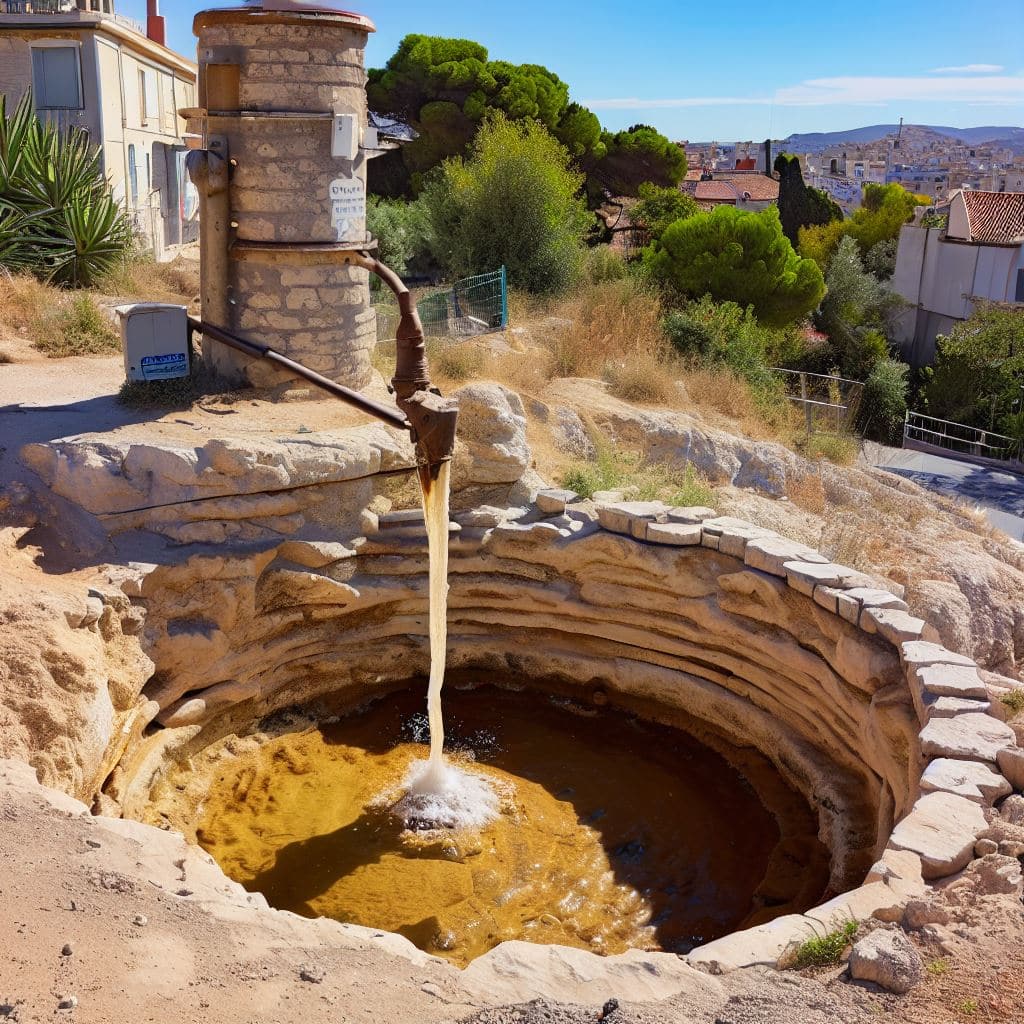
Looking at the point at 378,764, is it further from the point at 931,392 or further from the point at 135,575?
the point at 931,392

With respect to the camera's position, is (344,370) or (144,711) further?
(344,370)

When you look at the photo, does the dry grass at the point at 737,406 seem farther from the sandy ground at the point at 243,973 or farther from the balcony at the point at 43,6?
the balcony at the point at 43,6

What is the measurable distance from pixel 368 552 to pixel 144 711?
7.65 ft

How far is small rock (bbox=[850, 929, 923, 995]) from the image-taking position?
416 cm

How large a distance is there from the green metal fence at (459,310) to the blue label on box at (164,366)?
432cm

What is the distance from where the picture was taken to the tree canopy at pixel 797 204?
36.6 m

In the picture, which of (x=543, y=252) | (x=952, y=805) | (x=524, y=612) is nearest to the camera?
(x=952, y=805)

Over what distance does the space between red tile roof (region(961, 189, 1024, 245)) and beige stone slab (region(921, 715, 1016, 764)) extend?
26.3m

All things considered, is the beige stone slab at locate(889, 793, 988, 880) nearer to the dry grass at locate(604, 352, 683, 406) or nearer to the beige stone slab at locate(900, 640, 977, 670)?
the beige stone slab at locate(900, 640, 977, 670)

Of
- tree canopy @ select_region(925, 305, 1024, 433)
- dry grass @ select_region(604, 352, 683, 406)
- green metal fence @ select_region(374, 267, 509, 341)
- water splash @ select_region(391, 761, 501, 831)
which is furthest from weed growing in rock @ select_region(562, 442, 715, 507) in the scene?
tree canopy @ select_region(925, 305, 1024, 433)

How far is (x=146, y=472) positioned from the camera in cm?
775

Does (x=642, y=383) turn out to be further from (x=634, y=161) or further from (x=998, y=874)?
(x=634, y=161)

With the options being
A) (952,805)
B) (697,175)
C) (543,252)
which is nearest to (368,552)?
(952,805)

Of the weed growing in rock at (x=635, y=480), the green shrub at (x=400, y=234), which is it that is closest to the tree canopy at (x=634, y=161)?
the green shrub at (x=400, y=234)
